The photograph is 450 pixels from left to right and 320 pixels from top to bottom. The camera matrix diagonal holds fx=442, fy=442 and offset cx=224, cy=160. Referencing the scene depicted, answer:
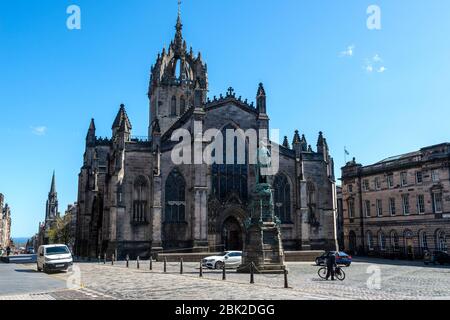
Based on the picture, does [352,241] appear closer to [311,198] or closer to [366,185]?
[366,185]

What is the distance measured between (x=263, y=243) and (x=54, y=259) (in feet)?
40.9

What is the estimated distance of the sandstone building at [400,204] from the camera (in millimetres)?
44531

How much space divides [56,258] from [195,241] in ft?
53.1

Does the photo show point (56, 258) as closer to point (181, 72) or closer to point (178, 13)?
point (181, 72)

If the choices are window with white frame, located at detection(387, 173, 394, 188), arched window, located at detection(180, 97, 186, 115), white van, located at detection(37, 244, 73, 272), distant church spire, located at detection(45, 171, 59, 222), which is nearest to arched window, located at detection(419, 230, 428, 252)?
window with white frame, located at detection(387, 173, 394, 188)

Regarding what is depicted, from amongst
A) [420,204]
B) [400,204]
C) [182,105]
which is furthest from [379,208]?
[182,105]

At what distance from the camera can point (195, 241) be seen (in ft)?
134

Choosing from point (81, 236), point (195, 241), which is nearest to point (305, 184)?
point (195, 241)

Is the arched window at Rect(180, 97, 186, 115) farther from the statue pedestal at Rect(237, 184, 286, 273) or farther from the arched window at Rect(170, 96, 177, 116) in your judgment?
the statue pedestal at Rect(237, 184, 286, 273)

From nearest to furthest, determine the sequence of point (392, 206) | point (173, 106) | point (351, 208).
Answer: point (392, 206), point (173, 106), point (351, 208)

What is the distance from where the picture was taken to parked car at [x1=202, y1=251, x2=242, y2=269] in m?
30.4

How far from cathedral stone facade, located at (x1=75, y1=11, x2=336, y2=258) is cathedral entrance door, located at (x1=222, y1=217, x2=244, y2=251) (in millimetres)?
98

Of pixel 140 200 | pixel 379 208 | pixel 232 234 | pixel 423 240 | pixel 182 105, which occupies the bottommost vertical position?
pixel 423 240

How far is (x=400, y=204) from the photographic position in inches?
1965
